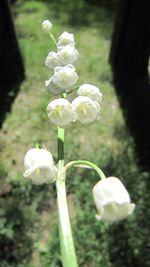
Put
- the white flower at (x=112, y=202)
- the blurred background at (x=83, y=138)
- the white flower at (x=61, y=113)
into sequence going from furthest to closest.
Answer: the blurred background at (x=83, y=138), the white flower at (x=61, y=113), the white flower at (x=112, y=202)

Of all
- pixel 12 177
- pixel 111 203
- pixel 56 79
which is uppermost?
pixel 56 79

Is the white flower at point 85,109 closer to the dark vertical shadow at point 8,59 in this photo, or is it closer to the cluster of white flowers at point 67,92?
the cluster of white flowers at point 67,92

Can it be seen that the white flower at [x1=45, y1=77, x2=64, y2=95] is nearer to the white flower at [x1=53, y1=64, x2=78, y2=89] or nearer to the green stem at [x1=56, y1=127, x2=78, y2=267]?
the white flower at [x1=53, y1=64, x2=78, y2=89]

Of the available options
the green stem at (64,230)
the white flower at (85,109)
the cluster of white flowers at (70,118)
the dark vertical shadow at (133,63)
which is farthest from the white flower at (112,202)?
the dark vertical shadow at (133,63)

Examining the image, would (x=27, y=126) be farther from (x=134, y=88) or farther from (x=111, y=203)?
(x=111, y=203)

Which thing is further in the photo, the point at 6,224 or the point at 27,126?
the point at 27,126

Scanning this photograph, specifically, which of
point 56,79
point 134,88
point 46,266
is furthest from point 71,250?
point 134,88
